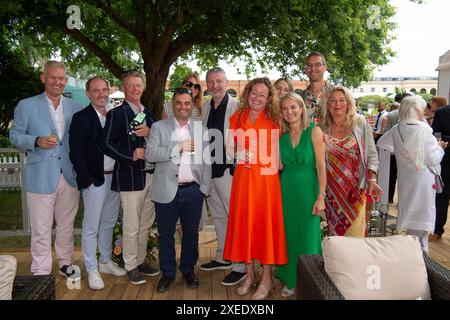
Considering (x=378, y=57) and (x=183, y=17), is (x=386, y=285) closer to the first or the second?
(x=183, y=17)

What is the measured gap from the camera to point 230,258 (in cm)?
379

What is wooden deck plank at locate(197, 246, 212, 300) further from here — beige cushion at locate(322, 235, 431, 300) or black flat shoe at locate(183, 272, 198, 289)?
beige cushion at locate(322, 235, 431, 300)

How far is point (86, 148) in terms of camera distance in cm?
395

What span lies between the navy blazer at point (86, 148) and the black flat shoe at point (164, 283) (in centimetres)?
106

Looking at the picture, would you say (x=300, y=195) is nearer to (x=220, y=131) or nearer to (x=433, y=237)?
(x=220, y=131)

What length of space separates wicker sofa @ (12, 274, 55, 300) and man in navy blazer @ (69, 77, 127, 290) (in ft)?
5.01

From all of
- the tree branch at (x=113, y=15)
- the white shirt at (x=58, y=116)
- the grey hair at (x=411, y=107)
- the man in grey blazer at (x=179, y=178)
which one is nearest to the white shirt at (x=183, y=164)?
the man in grey blazer at (x=179, y=178)

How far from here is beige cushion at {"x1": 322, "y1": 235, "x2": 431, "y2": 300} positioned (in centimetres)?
237

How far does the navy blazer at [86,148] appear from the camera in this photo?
12.8 feet

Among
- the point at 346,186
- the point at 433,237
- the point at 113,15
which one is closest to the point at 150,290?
the point at 346,186

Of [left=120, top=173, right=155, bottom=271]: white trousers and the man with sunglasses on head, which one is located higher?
the man with sunglasses on head

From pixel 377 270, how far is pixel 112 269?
9.46ft

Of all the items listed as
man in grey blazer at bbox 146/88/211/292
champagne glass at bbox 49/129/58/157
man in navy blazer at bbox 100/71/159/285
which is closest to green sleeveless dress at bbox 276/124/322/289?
man in grey blazer at bbox 146/88/211/292
